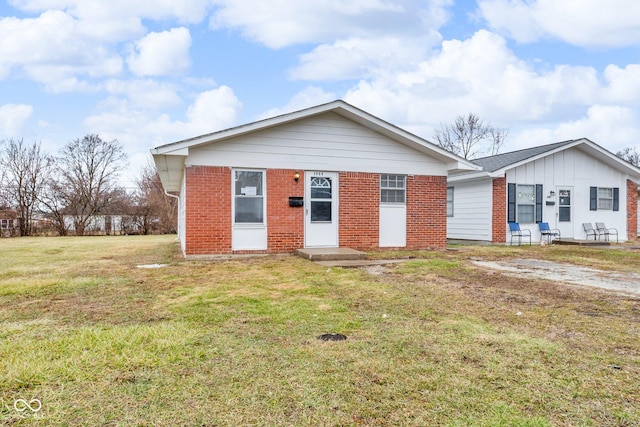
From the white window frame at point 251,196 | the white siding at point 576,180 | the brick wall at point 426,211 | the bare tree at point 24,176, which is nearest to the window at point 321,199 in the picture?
the white window frame at point 251,196

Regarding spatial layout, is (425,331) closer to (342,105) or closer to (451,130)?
(342,105)

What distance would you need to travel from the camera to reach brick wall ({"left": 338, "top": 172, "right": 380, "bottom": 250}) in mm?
11031

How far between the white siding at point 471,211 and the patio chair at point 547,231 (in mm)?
1977

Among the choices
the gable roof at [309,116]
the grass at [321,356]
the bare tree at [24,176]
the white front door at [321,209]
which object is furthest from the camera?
the bare tree at [24,176]

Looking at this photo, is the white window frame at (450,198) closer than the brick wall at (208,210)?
No

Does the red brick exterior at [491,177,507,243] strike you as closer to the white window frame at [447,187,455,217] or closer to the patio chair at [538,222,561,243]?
the patio chair at [538,222,561,243]

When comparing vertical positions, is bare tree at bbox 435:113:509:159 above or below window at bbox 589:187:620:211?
above

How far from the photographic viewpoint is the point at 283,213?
10492 millimetres

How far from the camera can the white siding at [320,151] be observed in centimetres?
1002

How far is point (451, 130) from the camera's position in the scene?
36406mm

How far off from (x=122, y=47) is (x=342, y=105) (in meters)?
8.86

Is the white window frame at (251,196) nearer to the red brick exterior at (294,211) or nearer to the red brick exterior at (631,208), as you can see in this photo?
the red brick exterior at (294,211)

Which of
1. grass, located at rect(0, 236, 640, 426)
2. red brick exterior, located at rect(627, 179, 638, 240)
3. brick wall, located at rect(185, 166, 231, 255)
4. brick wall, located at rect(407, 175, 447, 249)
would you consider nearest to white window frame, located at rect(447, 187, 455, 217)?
brick wall, located at rect(407, 175, 447, 249)

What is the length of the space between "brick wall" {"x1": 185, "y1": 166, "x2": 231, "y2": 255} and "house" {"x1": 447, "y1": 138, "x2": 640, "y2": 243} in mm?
8637
